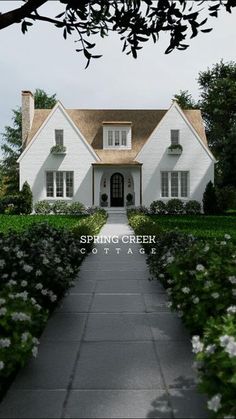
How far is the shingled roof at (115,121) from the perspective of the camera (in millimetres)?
33281

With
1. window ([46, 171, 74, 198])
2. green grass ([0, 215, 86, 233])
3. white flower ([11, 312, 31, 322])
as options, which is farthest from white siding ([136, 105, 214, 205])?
white flower ([11, 312, 31, 322])

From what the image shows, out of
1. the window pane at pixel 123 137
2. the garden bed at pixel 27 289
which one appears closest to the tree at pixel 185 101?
the window pane at pixel 123 137

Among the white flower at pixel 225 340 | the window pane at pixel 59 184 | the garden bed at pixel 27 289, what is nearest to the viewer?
the white flower at pixel 225 340

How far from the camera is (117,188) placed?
3409 centimetres

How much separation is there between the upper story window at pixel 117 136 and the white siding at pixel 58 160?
7.46ft

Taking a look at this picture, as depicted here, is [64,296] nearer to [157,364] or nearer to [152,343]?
[152,343]

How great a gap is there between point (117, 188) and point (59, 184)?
13.9 ft

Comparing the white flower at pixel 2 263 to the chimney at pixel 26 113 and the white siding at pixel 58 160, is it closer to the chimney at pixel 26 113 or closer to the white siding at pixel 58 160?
the white siding at pixel 58 160

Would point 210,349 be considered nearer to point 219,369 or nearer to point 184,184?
point 219,369

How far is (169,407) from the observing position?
3613mm


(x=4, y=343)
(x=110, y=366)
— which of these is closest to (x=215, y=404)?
(x=110, y=366)

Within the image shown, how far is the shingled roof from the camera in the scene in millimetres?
33281

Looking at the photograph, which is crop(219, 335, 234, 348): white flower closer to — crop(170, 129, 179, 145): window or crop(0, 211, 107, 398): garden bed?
crop(0, 211, 107, 398): garden bed

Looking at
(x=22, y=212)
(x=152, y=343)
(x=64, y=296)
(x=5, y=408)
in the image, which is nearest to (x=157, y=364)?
(x=152, y=343)
